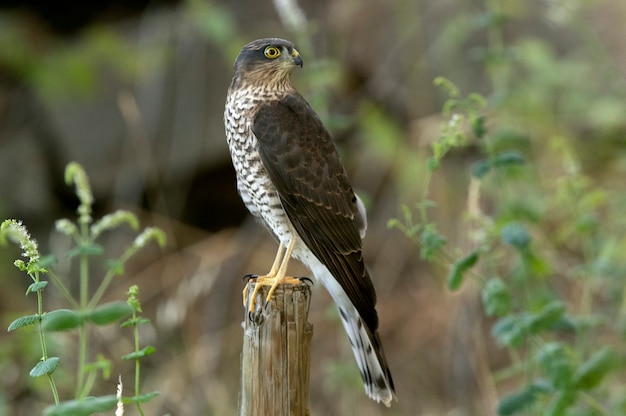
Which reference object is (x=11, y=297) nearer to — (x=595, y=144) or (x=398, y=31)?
(x=398, y=31)

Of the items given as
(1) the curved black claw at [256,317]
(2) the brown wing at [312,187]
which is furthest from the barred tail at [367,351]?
(1) the curved black claw at [256,317]

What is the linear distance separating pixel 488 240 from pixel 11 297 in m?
4.98

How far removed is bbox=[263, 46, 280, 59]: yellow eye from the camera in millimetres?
3623

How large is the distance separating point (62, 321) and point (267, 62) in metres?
1.68

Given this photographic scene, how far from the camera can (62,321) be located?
2260mm

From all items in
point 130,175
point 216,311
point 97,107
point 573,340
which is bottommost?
point 573,340

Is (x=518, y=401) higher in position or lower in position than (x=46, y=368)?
lower

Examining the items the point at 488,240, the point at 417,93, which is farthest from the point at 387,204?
the point at 488,240

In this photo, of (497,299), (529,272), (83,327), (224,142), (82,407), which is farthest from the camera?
(224,142)

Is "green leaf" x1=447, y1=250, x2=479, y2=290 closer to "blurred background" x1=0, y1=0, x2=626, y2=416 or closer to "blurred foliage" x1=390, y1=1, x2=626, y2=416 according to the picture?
"blurred foliage" x1=390, y1=1, x2=626, y2=416

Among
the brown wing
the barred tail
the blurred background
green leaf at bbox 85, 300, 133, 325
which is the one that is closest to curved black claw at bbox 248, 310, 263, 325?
the brown wing

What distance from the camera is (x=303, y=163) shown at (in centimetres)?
355

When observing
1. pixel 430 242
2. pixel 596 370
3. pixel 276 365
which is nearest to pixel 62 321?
pixel 276 365

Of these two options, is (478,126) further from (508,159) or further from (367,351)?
(367,351)
